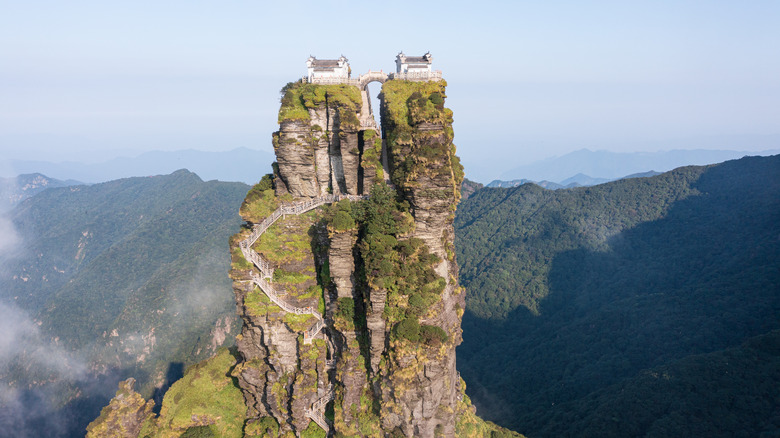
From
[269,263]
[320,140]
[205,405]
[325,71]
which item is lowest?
[205,405]

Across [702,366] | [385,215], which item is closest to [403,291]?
[385,215]

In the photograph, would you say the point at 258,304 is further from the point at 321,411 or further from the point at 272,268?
the point at 321,411

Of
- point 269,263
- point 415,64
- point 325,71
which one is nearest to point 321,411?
point 269,263

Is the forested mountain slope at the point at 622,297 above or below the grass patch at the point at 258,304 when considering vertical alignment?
below

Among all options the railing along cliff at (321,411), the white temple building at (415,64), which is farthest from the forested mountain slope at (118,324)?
the white temple building at (415,64)

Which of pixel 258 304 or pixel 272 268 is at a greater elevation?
pixel 272 268

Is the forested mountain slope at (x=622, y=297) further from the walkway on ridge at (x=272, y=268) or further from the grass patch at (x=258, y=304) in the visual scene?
the grass patch at (x=258, y=304)
